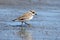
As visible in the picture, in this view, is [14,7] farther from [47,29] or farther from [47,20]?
[47,29]

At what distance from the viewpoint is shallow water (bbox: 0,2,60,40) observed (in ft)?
34.7

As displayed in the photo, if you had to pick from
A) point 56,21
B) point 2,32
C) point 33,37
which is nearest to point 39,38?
point 33,37

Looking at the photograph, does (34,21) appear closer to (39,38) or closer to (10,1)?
(39,38)

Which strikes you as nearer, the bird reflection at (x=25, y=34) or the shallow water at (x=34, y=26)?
the bird reflection at (x=25, y=34)

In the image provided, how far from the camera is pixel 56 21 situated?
1306 cm

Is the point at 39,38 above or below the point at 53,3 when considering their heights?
above

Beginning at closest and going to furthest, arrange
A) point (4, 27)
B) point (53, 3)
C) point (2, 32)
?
point (2, 32)
point (4, 27)
point (53, 3)

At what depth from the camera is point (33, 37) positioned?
10422mm

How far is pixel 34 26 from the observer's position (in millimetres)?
12242

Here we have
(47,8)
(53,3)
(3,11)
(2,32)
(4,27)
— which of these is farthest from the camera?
(53,3)

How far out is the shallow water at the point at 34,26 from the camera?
10570mm

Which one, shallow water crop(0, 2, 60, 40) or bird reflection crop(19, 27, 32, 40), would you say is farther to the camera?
shallow water crop(0, 2, 60, 40)

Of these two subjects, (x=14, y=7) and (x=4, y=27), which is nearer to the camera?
(x=4, y=27)

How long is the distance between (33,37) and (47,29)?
4.57ft
